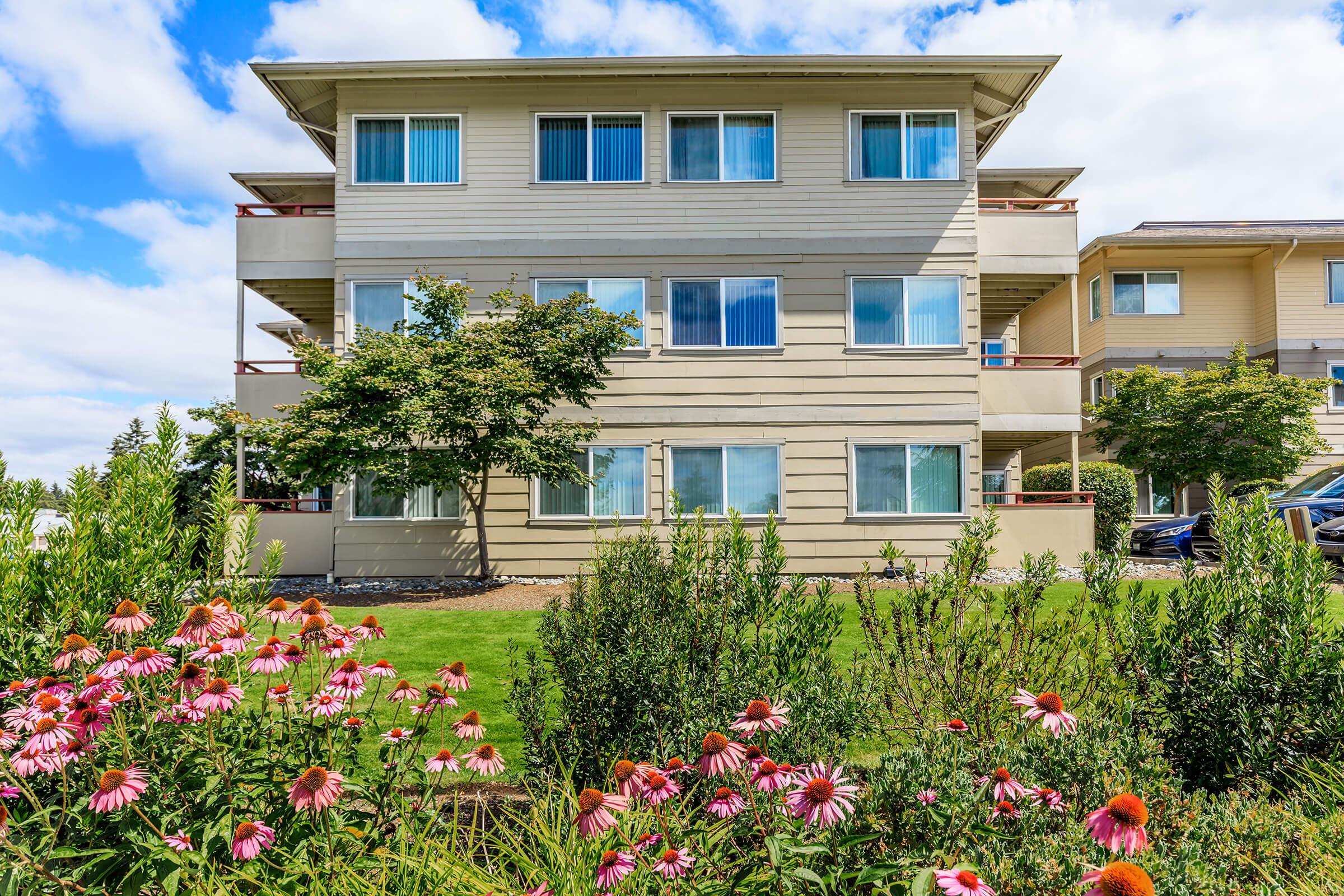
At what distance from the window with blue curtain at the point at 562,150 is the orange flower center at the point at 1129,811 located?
13268 mm

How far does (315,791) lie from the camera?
226 centimetres

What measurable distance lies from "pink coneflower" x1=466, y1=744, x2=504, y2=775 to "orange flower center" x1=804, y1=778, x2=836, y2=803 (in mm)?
1078

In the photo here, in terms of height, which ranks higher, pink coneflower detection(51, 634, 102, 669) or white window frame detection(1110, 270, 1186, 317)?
white window frame detection(1110, 270, 1186, 317)

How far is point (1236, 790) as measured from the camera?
3.12m

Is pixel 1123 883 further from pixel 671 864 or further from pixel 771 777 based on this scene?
pixel 671 864

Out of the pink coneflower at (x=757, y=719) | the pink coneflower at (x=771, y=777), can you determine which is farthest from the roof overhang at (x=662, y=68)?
the pink coneflower at (x=771, y=777)

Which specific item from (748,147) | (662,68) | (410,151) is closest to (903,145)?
(748,147)

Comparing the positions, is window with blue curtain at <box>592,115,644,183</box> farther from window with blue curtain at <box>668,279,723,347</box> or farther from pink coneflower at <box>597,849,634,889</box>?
pink coneflower at <box>597,849,634,889</box>

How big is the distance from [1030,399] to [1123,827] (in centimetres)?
1321

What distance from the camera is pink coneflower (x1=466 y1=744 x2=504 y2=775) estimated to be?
8.55ft

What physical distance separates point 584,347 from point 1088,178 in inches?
431

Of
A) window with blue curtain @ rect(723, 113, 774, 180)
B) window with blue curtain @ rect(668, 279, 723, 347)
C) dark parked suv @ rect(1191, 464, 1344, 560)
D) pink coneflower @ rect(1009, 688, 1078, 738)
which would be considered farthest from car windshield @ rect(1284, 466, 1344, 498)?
pink coneflower @ rect(1009, 688, 1078, 738)

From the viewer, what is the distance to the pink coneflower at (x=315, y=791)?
7.32 ft

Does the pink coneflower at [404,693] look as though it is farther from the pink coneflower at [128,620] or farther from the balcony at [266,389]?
the balcony at [266,389]
